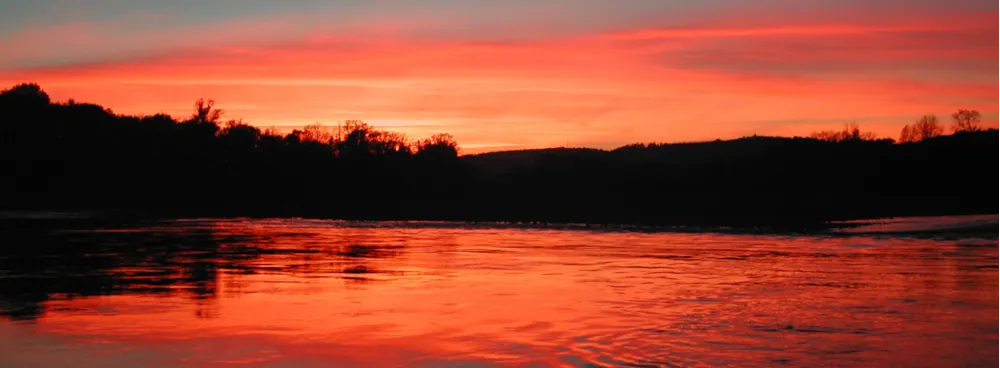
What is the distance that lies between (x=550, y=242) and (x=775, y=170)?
4800cm

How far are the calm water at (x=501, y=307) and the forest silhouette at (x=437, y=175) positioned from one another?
26.8 meters

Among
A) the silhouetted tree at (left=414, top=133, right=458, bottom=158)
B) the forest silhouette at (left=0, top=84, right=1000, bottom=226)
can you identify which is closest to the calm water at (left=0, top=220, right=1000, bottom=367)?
the forest silhouette at (left=0, top=84, right=1000, bottom=226)

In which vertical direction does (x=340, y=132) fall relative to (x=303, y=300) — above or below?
above

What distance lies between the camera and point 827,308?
52.0ft

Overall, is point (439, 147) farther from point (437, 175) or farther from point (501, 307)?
point (501, 307)

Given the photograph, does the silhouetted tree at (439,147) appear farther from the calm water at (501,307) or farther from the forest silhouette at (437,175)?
the calm water at (501,307)

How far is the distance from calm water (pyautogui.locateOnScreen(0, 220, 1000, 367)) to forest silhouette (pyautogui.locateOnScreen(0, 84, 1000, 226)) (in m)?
26.8

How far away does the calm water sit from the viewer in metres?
12.0

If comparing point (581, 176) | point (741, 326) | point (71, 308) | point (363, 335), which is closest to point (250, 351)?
point (363, 335)

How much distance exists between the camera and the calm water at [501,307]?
12031mm

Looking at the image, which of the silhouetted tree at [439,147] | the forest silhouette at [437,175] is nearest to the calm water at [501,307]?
the forest silhouette at [437,175]

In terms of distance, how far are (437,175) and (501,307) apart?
7444 centimetres

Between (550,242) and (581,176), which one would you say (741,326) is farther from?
(581,176)

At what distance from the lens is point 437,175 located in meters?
90.4
